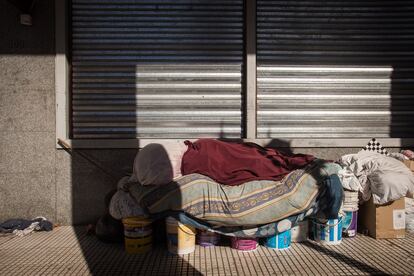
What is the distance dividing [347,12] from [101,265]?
16.8 feet

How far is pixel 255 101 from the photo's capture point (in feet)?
20.1

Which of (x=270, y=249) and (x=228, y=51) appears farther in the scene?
(x=228, y=51)

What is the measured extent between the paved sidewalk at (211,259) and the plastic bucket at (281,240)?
77 mm

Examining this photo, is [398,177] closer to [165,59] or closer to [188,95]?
[188,95]

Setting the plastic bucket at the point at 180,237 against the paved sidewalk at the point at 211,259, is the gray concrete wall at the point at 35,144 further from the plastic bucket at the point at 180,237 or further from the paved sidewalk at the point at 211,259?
the plastic bucket at the point at 180,237

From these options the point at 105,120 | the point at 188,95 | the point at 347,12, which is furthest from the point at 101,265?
the point at 347,12

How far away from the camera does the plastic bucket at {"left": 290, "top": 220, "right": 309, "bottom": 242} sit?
17.1 ft

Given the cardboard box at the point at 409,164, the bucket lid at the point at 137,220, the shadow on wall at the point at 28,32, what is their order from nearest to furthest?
the bucket lid at the point at 137,220 < the cardboard box at the point at 409,164 < the shadow on wall at the point at 28,32

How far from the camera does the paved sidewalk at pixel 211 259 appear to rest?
14.3ft

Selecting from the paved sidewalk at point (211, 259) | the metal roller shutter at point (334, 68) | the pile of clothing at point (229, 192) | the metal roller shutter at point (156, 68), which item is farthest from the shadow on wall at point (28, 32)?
the metal roller shutter at point (334, 68)

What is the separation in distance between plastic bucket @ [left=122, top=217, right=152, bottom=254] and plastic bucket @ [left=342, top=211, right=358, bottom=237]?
2.56 meters

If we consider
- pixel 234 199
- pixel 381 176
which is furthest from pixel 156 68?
pixel 381 176

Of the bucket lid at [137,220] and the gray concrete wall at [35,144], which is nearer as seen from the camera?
the bucket lid at [137,220]

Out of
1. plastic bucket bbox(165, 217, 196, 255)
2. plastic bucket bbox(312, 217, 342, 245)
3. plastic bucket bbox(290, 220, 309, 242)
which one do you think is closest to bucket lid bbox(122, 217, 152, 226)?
plastic bucket bbox(165, 217, 196, 255)
